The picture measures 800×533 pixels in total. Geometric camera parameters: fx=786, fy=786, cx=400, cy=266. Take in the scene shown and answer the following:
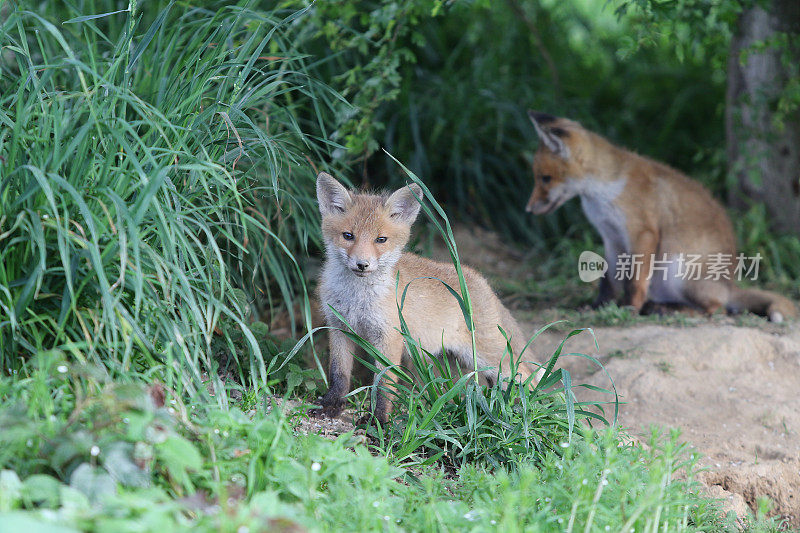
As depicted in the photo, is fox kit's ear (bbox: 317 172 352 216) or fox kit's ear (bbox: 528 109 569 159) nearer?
fox kit's ear (bbox: 317 172 352 216)

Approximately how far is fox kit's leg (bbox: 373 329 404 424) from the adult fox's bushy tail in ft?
10.7

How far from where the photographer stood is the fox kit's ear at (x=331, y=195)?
376 centimetres

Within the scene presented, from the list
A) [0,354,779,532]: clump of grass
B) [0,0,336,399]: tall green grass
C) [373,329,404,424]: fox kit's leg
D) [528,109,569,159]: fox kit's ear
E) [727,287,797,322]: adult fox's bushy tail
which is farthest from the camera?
[528,109,569,159]: fox kit's ear

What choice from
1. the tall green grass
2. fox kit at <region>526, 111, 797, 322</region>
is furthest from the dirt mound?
the tall green grass

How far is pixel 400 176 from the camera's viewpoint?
6.31 meters

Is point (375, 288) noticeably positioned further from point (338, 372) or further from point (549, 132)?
point (549, 132)

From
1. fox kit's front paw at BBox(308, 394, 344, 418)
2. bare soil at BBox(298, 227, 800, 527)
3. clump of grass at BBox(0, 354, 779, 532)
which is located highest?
clump of grass at BBox(0, 354, 779, 532)

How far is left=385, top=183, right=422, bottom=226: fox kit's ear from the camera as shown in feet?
12.4

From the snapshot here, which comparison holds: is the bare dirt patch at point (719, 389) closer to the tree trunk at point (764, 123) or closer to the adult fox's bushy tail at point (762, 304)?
the adult fox's bushy tail at point (762, 304)

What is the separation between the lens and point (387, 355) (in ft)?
12.0

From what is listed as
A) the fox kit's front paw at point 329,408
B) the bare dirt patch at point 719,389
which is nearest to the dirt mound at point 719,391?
the bare dirt patch at point 719,389

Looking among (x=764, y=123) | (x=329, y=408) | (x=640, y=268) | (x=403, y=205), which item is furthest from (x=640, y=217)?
(x=329, y=408)

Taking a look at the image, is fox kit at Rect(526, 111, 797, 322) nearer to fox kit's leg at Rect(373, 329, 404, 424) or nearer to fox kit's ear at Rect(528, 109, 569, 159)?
fox kit's ear at Rect(528, 109, 569, 159)

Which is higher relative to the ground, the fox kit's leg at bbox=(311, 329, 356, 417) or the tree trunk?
the tree trunk
